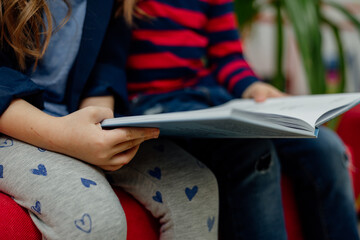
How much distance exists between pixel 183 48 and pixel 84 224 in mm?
425

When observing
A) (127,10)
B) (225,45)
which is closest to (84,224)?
(127,10)

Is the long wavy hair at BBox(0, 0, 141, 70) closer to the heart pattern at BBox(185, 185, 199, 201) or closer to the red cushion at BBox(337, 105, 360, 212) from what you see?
the heart pattern at BBox(185, 185, 199, 201)

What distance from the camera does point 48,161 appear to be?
39 cm

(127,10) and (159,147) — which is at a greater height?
(127,10)

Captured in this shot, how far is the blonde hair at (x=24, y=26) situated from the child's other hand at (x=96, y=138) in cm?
15

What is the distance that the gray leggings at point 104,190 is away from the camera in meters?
0.36

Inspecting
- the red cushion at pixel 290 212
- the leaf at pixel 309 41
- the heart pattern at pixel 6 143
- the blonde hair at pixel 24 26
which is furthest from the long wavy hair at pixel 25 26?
the leaf at pixel 309 41

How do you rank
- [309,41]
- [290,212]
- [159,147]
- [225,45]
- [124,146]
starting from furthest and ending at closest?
1. [309,41]
2. [225,45]
3. [290,212]
4. [159,147]
5. [124,146]

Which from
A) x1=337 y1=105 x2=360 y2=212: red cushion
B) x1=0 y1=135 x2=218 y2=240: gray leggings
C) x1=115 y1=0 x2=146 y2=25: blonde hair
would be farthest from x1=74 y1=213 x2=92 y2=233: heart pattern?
x1=337 y1=105 x2=360 y2=212: red cushion

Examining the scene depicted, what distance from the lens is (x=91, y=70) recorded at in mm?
528

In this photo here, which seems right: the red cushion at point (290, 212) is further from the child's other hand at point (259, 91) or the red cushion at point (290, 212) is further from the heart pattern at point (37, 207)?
the heart pattern at point (37, 207)

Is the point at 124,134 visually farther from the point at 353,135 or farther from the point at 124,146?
the point at 353,135

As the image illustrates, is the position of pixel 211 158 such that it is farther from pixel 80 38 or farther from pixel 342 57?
pixel 342 57

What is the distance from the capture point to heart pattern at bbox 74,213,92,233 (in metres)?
0.35
